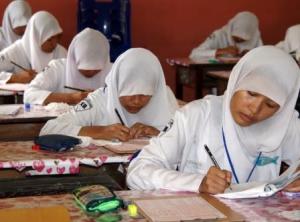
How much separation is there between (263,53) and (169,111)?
1.11 metres

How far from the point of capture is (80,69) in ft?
14.2

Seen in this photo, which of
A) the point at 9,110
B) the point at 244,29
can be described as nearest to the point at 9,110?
the point at 9,110

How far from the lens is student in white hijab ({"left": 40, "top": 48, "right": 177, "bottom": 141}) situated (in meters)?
2.95

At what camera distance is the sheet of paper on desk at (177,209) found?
1624mm

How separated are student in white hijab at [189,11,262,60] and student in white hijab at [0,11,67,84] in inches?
76.2

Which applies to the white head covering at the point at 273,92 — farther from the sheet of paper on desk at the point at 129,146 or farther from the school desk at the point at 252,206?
the sheet of paper on desk at the point at 129,146

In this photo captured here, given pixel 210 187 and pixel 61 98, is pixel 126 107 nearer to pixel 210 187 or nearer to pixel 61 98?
pixel 61 98

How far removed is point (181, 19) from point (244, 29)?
815 millimetres

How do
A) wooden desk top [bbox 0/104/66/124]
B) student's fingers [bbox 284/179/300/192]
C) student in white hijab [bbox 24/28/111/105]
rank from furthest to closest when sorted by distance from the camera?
student in white hijab [bbox 24/28/111/105], wooden desk top [bbox 0/104/66/124], student's fingers [bbox 284/179/300/192]

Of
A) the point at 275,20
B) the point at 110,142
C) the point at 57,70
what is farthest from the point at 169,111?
the point at 275,20

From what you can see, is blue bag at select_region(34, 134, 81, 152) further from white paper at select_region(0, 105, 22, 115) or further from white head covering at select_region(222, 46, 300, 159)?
white paper at select_region(0, 105, 22, 115)

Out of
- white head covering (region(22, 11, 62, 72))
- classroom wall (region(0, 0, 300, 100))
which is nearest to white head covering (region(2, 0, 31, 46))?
classroom wall (region(0, 0, 300, 100))

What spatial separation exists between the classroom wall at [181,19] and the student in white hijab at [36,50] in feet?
4.63

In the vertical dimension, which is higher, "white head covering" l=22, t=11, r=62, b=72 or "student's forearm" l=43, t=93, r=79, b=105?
"white head covering" l=22, t=11, r=62, b=72
